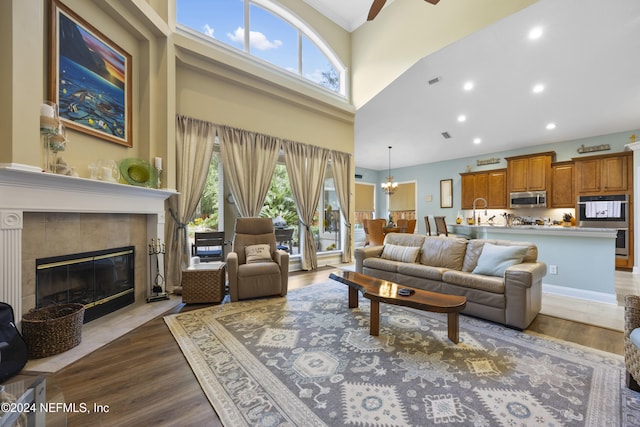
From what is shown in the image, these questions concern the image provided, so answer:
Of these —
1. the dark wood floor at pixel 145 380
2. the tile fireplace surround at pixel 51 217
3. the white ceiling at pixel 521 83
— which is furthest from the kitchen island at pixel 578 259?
the tile fireplace surround at pixel 51 217

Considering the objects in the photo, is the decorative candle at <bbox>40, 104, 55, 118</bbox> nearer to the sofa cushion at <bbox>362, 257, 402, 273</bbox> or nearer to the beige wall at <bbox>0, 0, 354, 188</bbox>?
the beige wall at <bbox>0, 0, 354, 188</bbox>

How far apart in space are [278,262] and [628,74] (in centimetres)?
638

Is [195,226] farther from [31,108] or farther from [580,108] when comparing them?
[580,108]

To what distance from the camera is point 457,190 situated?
327 inches

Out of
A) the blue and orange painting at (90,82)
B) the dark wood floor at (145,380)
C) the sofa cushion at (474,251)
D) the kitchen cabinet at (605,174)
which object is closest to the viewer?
the dark wood floor at (145,380)

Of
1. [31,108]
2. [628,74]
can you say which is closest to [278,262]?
[31,108]

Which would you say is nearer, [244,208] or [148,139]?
[148,139]

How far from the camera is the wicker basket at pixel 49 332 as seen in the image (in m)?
2.07

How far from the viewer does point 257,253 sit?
3.85 m

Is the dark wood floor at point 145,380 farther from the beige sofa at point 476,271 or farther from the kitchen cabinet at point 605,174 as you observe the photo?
the kitchen cabinet at point 605,174

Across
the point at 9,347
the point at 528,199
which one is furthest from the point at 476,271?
the point at 528,199

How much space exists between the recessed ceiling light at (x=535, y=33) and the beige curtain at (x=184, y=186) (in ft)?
16.9

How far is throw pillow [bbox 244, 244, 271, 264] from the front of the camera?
3791mm

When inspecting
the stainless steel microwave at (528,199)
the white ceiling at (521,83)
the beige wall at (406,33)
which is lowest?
the stainless steel microwave at (528,199)
